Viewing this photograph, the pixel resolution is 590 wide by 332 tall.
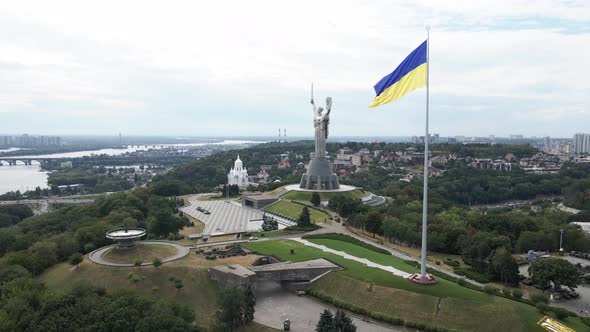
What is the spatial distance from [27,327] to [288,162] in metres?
95.3

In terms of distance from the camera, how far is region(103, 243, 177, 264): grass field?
33.0 meters

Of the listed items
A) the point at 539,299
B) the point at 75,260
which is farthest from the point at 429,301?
the point at 75,260

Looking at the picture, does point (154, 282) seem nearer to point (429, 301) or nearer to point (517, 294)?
point (429, 301)

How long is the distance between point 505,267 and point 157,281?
25.7 metres

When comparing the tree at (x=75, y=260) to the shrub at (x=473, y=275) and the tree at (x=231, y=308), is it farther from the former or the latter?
the shrub at (x=473, y=275)

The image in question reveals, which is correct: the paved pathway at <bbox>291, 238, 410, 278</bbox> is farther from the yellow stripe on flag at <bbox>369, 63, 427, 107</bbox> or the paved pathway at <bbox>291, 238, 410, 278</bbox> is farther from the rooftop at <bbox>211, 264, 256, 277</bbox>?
the yellow stripe on flag at <bbox>369, 63, 427, 107</bbox>

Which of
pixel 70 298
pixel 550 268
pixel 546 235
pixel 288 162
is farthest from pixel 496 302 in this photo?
pixel 288 162

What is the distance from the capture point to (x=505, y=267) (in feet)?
108

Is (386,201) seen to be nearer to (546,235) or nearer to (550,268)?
(546,235)

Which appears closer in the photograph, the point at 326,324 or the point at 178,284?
the point at 326,324

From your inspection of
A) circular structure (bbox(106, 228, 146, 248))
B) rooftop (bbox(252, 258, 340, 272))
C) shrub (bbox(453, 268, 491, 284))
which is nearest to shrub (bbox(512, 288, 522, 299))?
shrub (bbox(453, 268, 491, 284))

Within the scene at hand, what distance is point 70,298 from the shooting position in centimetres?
2466

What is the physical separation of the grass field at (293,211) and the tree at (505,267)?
2094 cm

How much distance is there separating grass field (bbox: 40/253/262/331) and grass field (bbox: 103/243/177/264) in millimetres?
1413
